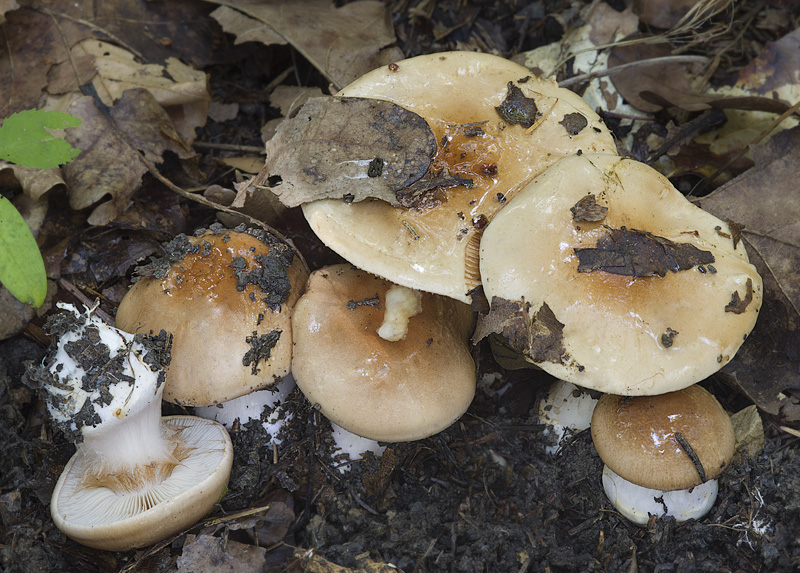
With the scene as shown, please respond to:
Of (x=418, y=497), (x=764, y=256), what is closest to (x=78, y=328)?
(x=418, y=497)

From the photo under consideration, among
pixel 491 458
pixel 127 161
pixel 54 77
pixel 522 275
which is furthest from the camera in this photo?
pixel 54 77

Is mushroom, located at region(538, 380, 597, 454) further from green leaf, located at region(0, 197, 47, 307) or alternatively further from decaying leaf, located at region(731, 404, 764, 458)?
green leaf, located at region(0, 197, 47, 307)

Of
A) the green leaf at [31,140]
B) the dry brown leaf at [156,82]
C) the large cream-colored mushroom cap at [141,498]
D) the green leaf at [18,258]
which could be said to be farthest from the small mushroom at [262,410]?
the dry brown leaf at [156,82]

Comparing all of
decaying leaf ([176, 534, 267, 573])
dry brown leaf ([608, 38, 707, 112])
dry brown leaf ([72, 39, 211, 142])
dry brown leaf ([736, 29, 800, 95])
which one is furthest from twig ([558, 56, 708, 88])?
decaying leaf ([176, 534, 267, 573])

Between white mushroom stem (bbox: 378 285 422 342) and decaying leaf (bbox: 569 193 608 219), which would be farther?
white mushroom stem (bbox: 378 285 422 342)

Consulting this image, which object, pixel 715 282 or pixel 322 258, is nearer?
pixel 715 282

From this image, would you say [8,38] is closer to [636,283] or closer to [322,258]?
[322,258]

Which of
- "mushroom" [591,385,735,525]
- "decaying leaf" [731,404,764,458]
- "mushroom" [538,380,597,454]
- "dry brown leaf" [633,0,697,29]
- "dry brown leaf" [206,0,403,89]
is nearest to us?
"mushroom" [591,385,735,525]
